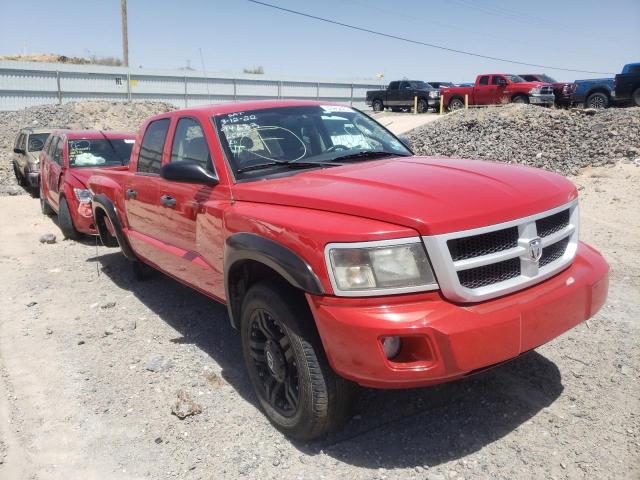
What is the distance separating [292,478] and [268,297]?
939 mm

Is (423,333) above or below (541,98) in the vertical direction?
below

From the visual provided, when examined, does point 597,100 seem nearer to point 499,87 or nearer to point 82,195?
point 499,87

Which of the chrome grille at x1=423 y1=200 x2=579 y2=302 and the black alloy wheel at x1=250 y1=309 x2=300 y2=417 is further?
the black alloy wheel at x1=250 y1=309 x2=300 y2=417

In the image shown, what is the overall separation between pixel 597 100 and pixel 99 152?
18212 mm

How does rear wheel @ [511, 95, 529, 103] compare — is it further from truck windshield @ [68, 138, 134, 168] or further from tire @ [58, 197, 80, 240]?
tire @ [58, 197, 80, 240]

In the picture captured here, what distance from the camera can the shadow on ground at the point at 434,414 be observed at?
9.68 feet

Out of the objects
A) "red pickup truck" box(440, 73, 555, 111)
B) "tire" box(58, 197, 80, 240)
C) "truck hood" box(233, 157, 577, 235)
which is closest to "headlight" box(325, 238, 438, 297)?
"truck hood" box(233, 157, 577, 235)

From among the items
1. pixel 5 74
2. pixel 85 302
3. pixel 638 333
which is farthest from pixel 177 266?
pixel 5 74

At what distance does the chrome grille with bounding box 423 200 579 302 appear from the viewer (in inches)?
96.2

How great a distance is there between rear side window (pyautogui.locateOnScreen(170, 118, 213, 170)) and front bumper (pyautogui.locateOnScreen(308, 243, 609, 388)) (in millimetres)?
1727

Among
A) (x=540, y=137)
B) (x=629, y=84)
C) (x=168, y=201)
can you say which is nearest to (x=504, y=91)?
(x=629, y=84)

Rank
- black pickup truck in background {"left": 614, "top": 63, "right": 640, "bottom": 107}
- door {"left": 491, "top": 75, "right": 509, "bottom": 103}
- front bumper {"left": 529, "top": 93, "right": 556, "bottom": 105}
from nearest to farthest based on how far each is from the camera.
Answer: black pickup truck in background {"left": 614, "top": 63, "right": 640, "bottom": 107}, front bumper {"left": 529, "top": 93, "right": 556, "bottom": 105}, door {"left": 491, "top": 75, "right": 509, "bottom": 103}

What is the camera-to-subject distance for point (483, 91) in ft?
81.0

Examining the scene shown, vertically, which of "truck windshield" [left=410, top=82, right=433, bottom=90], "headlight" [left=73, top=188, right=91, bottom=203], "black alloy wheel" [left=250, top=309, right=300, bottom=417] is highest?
"truck windshield" [left=410, top=82, right=433, bottom=90]
